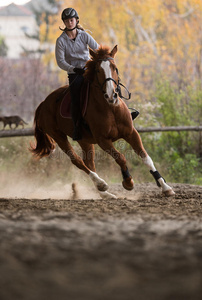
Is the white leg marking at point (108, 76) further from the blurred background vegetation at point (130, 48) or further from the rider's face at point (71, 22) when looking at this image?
the blurred background vegetation at point (130, 48)

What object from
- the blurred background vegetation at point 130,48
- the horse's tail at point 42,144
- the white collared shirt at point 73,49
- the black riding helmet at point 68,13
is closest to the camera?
the black riding helmet at point 68,13

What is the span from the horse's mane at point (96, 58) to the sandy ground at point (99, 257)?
2.58 m

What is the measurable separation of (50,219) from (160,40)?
710 inches

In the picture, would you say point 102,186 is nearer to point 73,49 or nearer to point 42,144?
point 42,144

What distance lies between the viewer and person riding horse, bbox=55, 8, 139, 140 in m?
5.88

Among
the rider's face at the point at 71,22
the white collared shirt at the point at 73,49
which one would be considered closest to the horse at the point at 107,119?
the white collared shirt at the point at 73,49

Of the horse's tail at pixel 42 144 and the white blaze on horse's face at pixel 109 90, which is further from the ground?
the white blaze on horse's face at pixel 109 90

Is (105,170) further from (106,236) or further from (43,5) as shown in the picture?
(43,5)

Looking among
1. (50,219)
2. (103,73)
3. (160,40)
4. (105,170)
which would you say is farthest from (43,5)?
(50,219)

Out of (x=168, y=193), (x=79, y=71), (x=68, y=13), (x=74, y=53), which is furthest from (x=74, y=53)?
(x=168, y=193)

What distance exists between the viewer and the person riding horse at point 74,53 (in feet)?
19.3

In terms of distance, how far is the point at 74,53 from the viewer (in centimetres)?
607

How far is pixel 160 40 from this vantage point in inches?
792

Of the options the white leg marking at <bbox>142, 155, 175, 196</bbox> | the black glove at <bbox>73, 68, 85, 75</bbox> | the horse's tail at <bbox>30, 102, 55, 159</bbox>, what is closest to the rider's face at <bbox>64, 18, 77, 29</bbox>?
the black glove at <bbox>73, 68, 85, 75</bbox>
